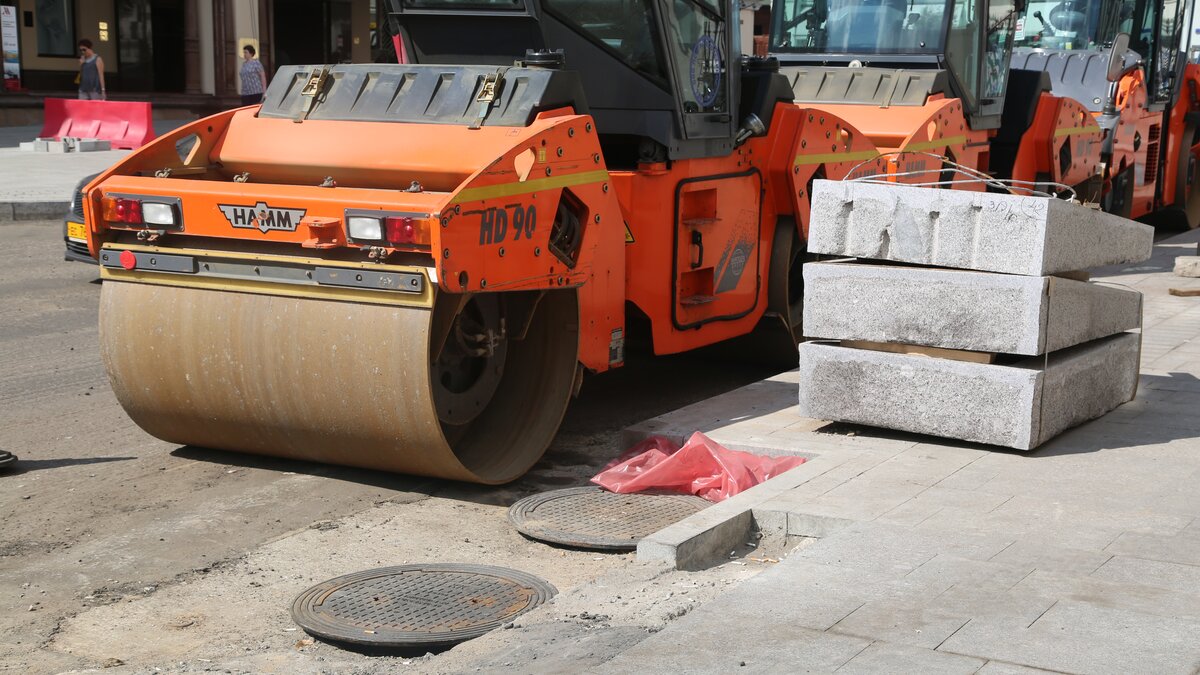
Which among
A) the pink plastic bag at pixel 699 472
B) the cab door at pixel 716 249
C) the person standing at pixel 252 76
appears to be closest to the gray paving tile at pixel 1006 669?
the pink plastic bag at pixel 699 472

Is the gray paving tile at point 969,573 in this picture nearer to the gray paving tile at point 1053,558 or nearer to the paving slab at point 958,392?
the gray paving tile at point 1053,558

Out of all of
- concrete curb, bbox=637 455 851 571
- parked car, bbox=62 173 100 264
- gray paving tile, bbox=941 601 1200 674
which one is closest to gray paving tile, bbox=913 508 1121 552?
concrete curb, bbox=637 455 851 571

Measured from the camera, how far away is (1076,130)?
1362 cm

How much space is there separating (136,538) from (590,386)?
349cm

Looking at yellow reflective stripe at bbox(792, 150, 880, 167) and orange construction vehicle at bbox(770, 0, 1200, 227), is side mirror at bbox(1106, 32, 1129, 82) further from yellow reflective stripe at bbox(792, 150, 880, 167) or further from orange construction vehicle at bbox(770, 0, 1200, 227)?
yellow reflective stripe at bbox(792, 150, 880, 167)

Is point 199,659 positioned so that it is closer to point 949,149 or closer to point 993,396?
point 993,396

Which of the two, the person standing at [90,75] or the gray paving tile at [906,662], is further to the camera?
the person standing at [90,75]

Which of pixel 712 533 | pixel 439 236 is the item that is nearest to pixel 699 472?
pixel 712 533

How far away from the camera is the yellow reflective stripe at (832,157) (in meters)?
8.63

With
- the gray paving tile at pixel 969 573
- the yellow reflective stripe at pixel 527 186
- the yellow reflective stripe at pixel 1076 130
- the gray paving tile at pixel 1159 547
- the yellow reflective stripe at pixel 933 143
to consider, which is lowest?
the gray paving tile at pixel 1159 547

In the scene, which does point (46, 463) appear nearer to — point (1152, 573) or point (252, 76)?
point (1152, 573)

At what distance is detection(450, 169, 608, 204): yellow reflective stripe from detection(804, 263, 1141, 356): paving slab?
1129 mm

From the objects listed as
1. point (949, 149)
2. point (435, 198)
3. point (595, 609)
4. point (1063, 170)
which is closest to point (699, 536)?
point (595, 609)

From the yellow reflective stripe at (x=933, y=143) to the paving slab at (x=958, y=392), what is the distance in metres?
3.46
